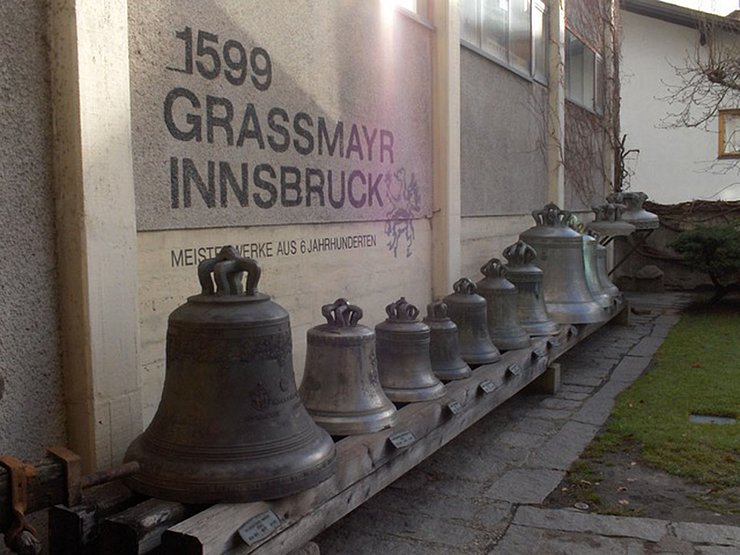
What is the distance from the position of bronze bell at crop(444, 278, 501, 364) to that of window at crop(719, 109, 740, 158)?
15753 millimetres

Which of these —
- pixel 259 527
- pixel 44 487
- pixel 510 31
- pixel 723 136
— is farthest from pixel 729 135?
pixel 44 487

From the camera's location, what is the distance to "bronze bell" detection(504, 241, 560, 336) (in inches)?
238

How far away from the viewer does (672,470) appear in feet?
14.6

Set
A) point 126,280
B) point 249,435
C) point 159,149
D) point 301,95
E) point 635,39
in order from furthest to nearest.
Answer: point 635,39, point 301,95, point 159,149, point 126,280, point 249,435

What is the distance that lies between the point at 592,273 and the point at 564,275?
44.0 inches

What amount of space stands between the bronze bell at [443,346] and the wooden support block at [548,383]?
202cm

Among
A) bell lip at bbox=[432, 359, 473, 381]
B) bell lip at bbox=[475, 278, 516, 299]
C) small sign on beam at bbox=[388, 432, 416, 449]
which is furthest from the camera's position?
bell lip at bbox=[475, 278, 516, 299]

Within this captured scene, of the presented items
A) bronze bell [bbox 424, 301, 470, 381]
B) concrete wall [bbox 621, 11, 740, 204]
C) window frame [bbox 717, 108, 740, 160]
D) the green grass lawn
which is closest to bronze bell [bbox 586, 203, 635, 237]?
the green grass lawn

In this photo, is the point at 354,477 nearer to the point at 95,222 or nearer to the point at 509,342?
the point at 95,222

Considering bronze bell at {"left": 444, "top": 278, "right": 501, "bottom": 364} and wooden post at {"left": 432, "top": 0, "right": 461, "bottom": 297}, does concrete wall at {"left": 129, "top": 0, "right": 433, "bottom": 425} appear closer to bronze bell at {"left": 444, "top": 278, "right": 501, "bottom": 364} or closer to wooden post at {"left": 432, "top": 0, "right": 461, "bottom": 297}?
wooden post at {"left": 432, "top": 0, "right": 461, "bottom": 297}

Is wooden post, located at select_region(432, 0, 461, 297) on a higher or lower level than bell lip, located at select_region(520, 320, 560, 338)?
higher

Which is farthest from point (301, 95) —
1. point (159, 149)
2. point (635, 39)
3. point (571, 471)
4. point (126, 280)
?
point (635, 39)

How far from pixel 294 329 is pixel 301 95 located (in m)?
1.34

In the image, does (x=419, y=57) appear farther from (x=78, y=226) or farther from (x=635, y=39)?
(x=635, y=39)
